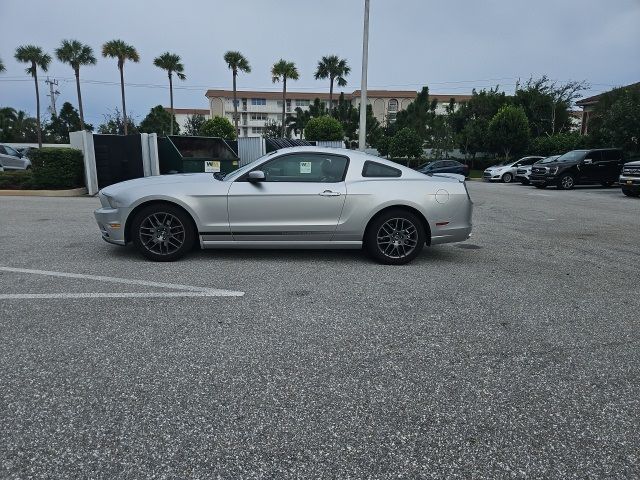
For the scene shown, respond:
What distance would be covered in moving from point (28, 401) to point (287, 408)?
1.42 meters

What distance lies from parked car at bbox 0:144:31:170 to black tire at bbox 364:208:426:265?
21.7 meters

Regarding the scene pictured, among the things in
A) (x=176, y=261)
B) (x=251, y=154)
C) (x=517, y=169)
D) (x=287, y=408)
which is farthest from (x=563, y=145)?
(x=287, y=408)

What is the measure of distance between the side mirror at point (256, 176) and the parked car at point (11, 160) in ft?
68.2

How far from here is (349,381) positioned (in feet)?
9.45

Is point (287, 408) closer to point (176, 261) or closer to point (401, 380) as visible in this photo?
point (401, 380)

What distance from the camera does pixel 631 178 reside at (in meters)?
16.5

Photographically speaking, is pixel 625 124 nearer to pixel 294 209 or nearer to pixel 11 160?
pixel 294 209

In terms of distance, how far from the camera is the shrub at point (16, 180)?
14859mm

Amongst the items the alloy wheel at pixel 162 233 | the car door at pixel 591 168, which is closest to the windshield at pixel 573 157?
the car door at pixel 591 168

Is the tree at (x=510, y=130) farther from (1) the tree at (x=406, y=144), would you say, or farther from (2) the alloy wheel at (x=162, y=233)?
(2) the alloy wheel at (x=162, y=233)

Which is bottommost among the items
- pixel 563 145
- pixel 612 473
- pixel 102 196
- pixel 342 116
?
pixel 612 473

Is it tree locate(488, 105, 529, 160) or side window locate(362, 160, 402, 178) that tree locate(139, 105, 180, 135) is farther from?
side window locate(362, 160, 402, 178)

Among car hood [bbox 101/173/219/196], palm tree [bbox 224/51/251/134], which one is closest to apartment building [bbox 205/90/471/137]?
palm tree [bbox 224/51/251/134]

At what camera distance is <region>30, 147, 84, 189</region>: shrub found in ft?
47.7
